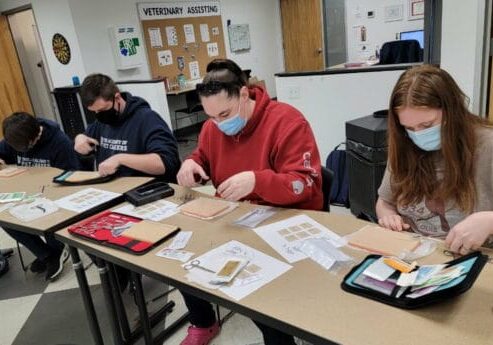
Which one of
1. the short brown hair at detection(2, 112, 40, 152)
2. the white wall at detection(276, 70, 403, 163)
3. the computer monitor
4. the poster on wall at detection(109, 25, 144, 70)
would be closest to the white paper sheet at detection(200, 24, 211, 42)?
the poster on wall at detection(109, 25, 144, 70)

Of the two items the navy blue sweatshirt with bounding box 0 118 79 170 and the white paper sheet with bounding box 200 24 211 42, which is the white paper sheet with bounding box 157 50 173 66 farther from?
the navy blue sweatshirt with bounding box 0 118 79 170

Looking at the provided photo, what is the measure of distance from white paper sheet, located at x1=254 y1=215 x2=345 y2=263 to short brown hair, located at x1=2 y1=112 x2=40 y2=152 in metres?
1.69

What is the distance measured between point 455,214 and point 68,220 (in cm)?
139

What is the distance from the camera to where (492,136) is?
3.75 feet

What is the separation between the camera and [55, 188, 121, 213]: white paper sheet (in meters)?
1.68

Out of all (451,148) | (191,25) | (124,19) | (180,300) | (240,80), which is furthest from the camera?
(191,25)

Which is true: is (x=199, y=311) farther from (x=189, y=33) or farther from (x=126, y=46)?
(x=189, y=33)

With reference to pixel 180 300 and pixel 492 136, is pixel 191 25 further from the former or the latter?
pixel 492 136

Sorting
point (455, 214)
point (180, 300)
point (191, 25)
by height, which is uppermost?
point (191, 25)

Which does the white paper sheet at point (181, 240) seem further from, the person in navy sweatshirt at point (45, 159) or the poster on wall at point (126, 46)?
the poster on wall at point (126, 46)

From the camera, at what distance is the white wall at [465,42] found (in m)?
2.35

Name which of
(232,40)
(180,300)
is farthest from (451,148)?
(232,40)

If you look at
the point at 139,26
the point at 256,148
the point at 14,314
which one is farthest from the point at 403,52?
the point at 14,314

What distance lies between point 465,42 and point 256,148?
172 centimetres
